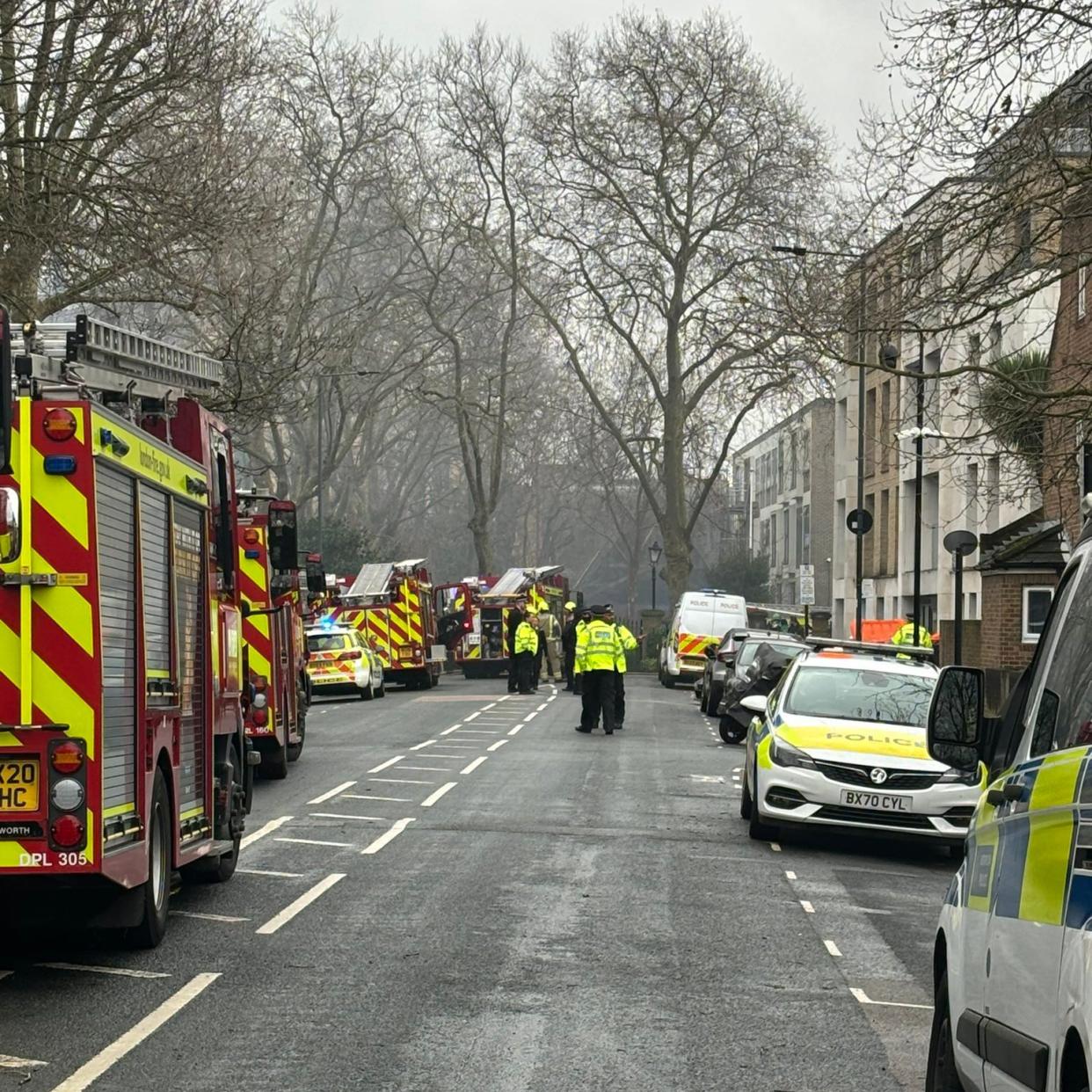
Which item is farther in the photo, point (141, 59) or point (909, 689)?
point (141, 59)

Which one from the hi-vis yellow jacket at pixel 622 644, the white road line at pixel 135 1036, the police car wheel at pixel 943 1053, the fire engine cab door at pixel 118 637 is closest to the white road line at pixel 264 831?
the fire engine cab door at pixel 118 637

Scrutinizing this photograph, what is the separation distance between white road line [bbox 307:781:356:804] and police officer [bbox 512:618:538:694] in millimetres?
20178

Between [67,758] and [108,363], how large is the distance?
3.06 meters

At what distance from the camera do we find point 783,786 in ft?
50.3

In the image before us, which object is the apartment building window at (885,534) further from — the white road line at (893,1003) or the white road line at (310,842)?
the white road line at (893,1003)

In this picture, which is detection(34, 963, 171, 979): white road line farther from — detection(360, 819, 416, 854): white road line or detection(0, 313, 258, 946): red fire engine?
detection(360, 819, 416, 854): white road line

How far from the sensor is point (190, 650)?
1125 cm

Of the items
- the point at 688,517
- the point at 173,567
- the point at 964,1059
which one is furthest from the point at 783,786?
the point at 688,517

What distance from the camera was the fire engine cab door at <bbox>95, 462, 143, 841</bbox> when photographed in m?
9.06

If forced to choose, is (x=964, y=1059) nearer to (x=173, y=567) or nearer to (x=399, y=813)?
(x=173, y=567)

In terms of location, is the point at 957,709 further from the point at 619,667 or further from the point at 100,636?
the point at 619,667

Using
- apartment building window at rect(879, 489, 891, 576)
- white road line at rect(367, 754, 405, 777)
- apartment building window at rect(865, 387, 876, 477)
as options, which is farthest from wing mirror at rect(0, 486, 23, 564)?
apartment building window at rect(865, 387, 876, 477)

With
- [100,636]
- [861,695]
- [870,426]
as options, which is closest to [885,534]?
[870,426]

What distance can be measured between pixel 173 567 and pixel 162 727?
98 centimetres
